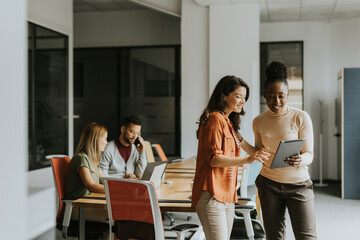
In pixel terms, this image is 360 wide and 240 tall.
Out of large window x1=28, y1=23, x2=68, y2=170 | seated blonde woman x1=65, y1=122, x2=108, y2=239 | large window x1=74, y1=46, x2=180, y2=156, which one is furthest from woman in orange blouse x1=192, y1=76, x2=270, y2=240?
large window x1=74, y1=46, x2=180, y2=156

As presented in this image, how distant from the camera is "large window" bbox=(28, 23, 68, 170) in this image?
6430mm

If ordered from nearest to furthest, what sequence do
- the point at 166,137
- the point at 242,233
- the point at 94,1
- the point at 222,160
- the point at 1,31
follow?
the point at 1,31, the point at 222,160, the point at 242,233, the point at 94,1, the point at 166,137

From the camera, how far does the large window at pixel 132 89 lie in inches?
331

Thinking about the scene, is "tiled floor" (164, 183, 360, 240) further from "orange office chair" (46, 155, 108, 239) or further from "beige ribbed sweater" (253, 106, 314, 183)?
"beige ribbed sweater" (253, 106, 314, 183)

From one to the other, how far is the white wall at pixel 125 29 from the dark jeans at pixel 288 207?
6.35 metres

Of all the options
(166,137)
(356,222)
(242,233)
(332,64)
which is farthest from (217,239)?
(332,64)

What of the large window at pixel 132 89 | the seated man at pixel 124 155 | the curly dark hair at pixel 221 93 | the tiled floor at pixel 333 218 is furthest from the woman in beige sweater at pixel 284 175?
the large window at pixel 132 89

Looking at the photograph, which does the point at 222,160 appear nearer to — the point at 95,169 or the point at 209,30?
the point at 95,169

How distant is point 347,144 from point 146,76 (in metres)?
4.18

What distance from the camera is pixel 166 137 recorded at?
8.40 meters

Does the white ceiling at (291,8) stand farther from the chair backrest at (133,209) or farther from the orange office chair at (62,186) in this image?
the chair backrest at (133,209)

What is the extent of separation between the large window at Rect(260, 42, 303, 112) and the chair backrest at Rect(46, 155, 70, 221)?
5784 mm

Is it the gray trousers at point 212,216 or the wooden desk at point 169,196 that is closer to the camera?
the gray trousers at point 212,216

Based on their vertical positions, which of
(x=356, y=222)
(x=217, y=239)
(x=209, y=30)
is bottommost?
(x=356, y=222)
